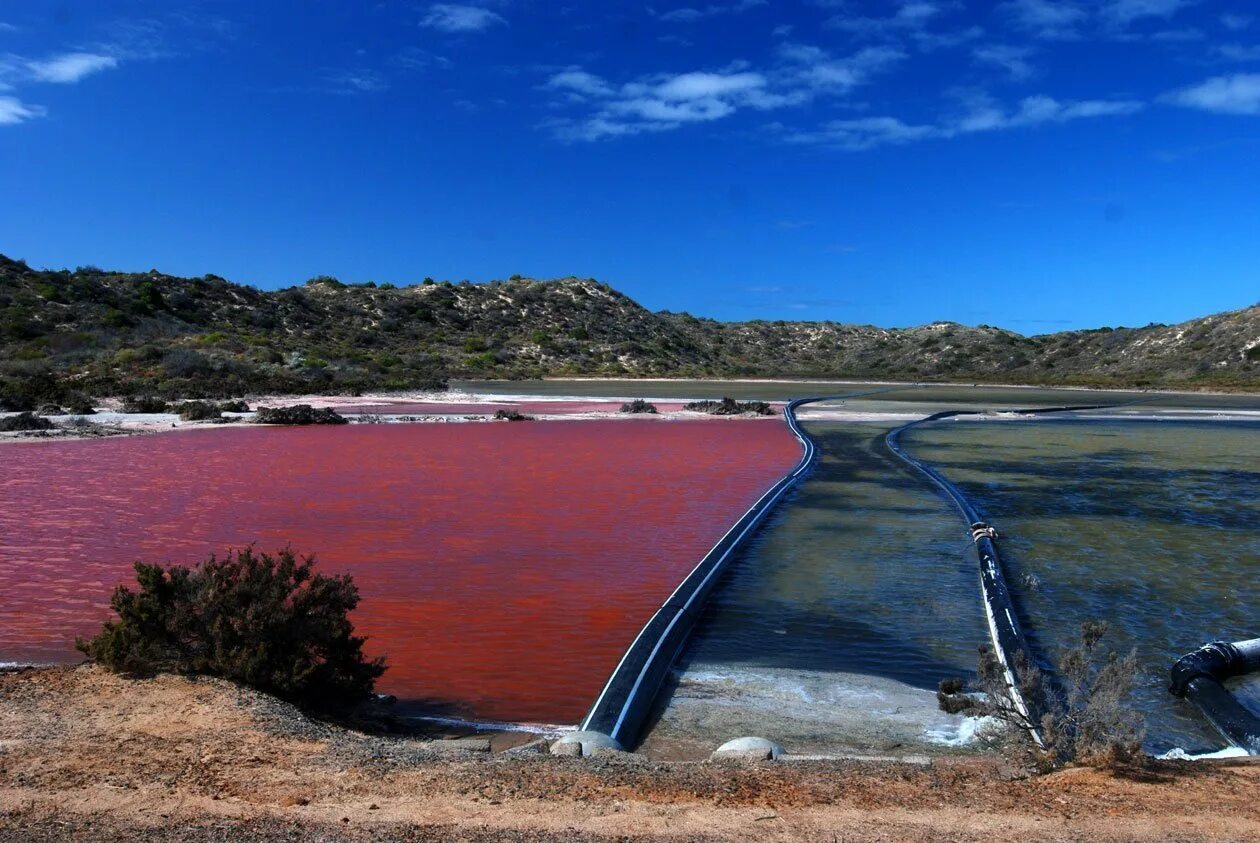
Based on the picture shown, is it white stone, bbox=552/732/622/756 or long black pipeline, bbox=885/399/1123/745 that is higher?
long black pipeline, bbox=885/399/1123/745

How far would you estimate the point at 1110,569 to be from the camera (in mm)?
10562

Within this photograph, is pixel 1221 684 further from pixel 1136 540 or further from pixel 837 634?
pixel 1136 540

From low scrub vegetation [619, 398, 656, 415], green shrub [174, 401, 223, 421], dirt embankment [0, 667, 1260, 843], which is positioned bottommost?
dirt embankment [0, 667, 1260, 843]

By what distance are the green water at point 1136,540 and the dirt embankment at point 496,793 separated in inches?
73.0

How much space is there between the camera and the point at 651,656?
7.05m

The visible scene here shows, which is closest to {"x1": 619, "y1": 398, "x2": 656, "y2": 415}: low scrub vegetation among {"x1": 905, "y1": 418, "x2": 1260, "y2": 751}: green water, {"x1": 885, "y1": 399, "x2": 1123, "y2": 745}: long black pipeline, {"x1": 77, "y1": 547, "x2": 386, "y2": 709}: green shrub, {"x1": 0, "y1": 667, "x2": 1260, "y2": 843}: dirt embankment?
{"x1": 905, "y1": 418, "x2": 1260, "y2": 751}: green water

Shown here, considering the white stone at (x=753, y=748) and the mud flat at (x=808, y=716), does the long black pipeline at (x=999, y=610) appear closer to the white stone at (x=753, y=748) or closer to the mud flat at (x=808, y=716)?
the mud flat at (x=808, y=716)

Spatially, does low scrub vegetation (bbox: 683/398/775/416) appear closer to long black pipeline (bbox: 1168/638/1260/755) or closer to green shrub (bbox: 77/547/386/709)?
long black pipeline (bbox: 1168/638/1260/755)

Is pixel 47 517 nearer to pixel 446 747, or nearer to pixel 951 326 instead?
pixel 446 747

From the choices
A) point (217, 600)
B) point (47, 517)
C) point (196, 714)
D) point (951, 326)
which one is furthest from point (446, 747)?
point (951, 326)

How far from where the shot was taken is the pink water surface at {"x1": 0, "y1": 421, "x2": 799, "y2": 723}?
7629 millimetres

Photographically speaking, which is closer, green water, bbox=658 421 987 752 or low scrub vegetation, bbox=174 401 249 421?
green water, bbox=658 421 987 752

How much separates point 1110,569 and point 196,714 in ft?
27.9

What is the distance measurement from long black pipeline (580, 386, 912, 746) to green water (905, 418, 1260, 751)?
2598 mm
